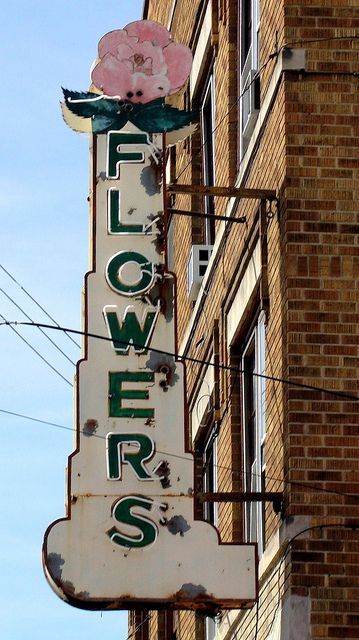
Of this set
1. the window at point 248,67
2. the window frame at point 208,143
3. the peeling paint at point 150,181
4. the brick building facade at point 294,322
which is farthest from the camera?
the window frame at point 208,143

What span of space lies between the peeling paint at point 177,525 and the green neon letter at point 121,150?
9.65ft

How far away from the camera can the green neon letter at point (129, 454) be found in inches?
527

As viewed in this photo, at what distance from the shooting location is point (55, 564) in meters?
13.1

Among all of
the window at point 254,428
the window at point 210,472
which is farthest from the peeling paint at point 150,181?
the window at point 210,472

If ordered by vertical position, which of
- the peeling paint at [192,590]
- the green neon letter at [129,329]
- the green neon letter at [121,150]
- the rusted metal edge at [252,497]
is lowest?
the peeling paint at [192,590]

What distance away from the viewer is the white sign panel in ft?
42.7

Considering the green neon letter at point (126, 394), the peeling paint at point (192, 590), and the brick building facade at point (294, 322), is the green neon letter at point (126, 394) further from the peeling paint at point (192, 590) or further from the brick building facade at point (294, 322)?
the peeling paint at point (192, 590)

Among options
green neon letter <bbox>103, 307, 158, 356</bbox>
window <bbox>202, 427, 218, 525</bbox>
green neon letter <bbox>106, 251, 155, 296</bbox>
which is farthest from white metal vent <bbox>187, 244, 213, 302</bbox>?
green neon letter <bbox>103, 307, 158, 356</bbox>

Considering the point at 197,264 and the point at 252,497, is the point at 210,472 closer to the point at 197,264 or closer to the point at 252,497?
the point at 197,264

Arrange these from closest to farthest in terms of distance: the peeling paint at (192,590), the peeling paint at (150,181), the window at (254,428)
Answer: the peeling paint at (192,590)
the peeling paint at (150,181)
the window at (254,428)

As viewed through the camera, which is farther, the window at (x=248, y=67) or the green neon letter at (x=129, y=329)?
the window at (x=248, y=67)

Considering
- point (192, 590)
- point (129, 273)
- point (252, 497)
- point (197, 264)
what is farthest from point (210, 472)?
point (192, 590)

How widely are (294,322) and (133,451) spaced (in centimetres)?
153

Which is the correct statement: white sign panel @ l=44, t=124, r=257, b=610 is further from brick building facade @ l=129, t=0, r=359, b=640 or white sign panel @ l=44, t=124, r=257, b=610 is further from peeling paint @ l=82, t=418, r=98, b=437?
brick building facade @ l=129, t=0, r=359, b=640
